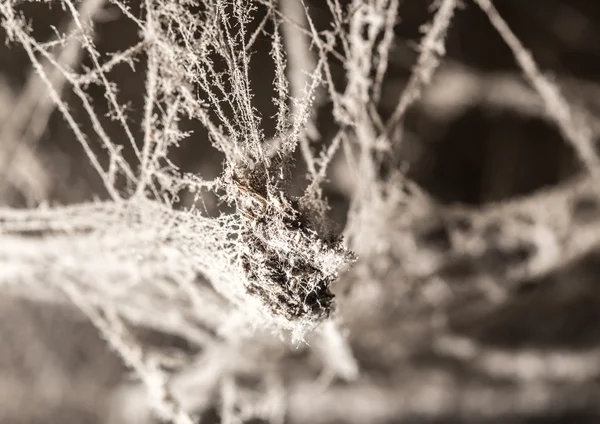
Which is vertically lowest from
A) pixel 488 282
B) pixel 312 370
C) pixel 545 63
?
pixel 312 370

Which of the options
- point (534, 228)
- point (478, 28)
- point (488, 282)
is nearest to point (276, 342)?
point (488, 282)

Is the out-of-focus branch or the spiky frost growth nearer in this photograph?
the spiky frost growth

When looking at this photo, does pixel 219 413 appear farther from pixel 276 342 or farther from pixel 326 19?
pixel 326 19

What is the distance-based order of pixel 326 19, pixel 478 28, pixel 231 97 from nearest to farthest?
pixel 231 97, pixel 326 19, pixel 478 28

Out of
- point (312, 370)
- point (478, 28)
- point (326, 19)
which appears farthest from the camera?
→ point (312, 370)

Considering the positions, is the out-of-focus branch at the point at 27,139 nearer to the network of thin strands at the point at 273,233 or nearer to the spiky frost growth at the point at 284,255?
the network of thin strands at the point at 273,233

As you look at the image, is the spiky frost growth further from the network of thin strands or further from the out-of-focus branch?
the out-of-focus branch

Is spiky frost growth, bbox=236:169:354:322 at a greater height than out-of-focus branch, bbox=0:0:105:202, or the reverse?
out-of-focus branch, bbox=0:0:105:202

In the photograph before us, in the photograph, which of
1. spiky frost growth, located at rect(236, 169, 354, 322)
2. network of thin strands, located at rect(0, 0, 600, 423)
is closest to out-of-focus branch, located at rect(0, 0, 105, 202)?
network of thin strands, located at rect(0, 0, 600, 423)

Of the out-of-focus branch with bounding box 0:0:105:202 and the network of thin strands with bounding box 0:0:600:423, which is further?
the out-of-focus branch with bounding box 0:0:105:202
